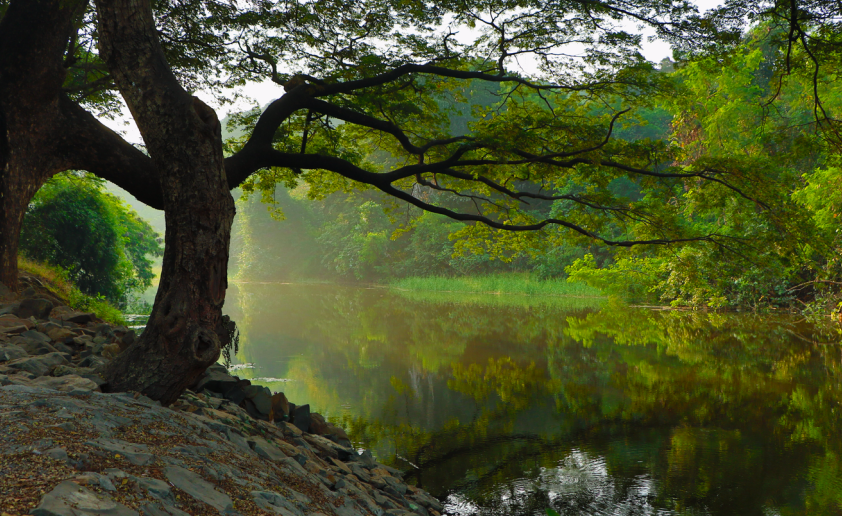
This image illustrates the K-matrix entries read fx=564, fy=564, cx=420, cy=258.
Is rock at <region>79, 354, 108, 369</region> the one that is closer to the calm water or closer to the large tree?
the large tree

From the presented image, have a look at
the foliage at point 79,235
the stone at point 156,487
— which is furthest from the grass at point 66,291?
the stone at point 156,487

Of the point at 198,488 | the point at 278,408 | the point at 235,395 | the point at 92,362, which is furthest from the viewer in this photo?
the point at 278,408

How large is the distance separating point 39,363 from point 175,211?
1.56 meters

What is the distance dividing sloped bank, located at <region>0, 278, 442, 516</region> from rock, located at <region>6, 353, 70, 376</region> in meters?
0.01

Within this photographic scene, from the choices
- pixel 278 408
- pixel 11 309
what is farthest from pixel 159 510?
pixel 11 309

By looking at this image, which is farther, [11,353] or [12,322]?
[12,322]

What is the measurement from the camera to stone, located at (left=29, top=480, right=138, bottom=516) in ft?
6.67

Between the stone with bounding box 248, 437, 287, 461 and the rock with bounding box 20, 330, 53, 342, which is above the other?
the rock with bounding box 20, 330, 53, 342

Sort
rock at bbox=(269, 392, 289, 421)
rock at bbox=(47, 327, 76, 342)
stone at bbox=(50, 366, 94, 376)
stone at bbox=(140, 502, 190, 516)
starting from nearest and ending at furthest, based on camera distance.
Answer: stone at bbox=(140, 502, 190, 516)
stone at bbox=(50, 366, 94, 376)
rock at bbox=(47, 327, 76, 342)
rock at bbox=(269, 392, 289, 421)

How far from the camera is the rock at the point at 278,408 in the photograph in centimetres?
599

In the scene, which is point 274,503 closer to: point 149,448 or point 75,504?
point 149,448

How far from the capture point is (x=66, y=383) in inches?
151

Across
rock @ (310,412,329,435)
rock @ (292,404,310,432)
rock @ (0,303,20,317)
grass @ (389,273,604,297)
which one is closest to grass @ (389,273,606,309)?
grass @ (389,273,604,297)

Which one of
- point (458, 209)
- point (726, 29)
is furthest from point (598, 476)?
point (458, 209)
